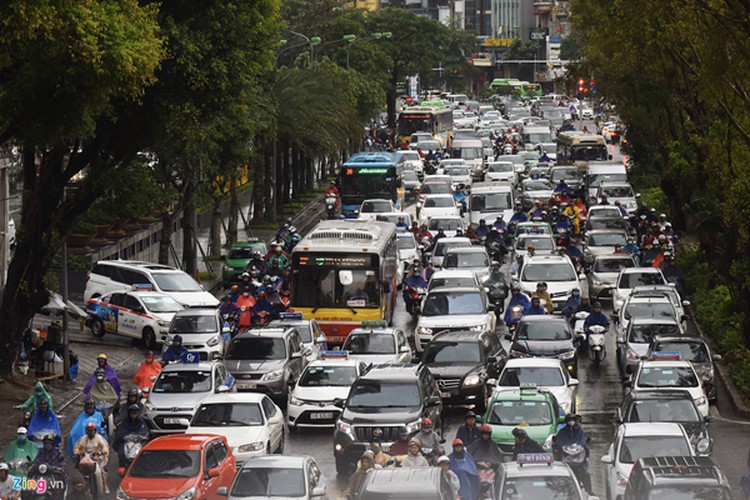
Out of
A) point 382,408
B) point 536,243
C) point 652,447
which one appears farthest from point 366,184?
point 652,447

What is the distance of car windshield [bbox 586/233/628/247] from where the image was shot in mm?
48281

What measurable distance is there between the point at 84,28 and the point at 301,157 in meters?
58.7

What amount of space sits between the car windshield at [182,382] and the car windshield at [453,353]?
15.6 feet

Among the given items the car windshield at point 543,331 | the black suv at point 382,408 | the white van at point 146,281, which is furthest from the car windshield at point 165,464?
the white van at point 146,281

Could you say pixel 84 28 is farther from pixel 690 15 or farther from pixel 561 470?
pixel 690 15

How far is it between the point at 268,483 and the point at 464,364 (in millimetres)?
10871

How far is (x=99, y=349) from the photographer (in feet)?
130

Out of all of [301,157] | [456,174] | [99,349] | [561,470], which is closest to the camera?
[561,470]

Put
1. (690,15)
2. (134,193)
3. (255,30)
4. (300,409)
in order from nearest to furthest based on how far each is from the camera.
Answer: (300,409) < (255,30) < (690,15) < (134,193)

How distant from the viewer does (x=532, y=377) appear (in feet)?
91.9

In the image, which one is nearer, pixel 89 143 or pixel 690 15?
pixel 89 143

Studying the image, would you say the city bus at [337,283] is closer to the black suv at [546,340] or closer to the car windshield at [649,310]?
the black suv at [546,340]

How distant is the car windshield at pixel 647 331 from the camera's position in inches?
1291

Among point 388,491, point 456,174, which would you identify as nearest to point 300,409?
point 388,491
